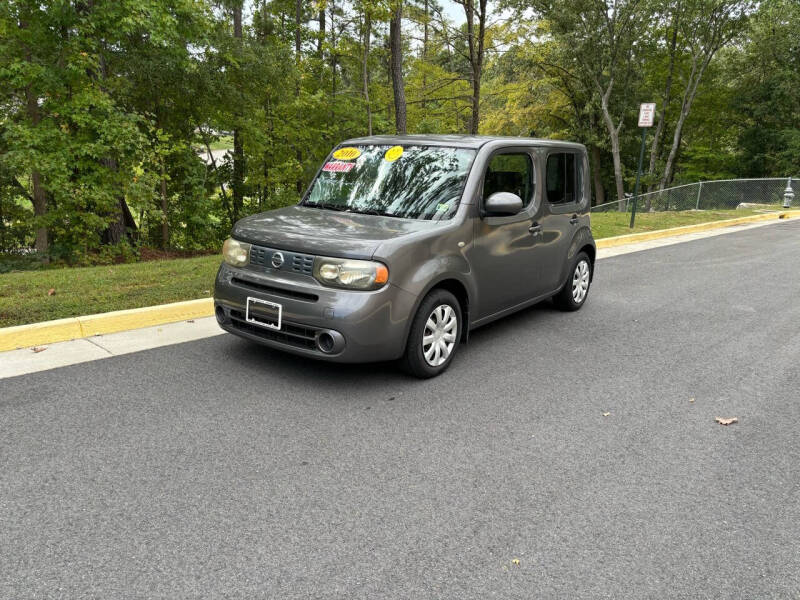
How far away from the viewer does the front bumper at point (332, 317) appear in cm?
402

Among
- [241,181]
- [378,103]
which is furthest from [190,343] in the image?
[378,103]

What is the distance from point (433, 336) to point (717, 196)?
859 inches

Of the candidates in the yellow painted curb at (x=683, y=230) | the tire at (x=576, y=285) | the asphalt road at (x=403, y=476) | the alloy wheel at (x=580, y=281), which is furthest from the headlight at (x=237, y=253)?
the yellow painted curb at (x=683, y=230)

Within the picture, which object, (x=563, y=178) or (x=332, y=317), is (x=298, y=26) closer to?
(x=563, y=178)

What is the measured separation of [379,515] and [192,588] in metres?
0.88

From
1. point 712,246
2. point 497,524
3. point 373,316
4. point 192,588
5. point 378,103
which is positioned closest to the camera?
point 192,588

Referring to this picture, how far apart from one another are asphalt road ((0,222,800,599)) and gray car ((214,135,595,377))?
0.41m

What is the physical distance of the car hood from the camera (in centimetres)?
409

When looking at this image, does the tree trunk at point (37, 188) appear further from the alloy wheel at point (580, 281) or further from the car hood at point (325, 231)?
the alloy wheel at point (580, 281)

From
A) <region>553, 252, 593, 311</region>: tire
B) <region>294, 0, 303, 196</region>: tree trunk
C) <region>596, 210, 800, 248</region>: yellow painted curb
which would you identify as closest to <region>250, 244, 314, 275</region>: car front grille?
<region>553, 252, 593, 311</region>: tire

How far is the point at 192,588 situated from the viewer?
90.0 inches

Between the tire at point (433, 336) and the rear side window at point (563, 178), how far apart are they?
1.95 m

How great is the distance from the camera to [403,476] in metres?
3.16

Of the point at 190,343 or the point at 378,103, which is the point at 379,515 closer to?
the point at 190,343
